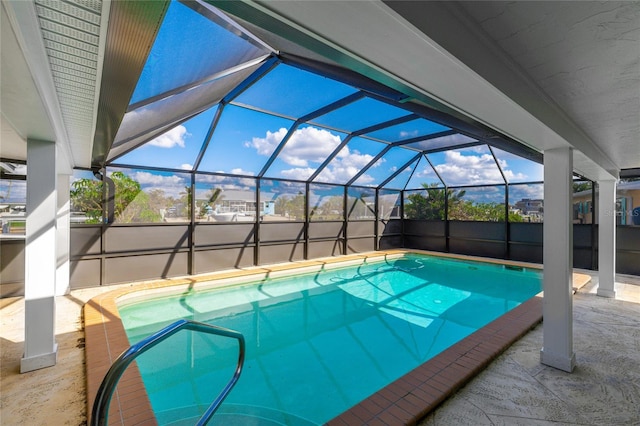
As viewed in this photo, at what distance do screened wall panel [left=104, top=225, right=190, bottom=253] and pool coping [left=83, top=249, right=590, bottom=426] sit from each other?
4.74 ft

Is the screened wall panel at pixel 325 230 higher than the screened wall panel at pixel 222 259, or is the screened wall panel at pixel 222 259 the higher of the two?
the screened wall panel at pixel 325 230

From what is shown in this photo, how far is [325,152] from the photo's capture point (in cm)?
784

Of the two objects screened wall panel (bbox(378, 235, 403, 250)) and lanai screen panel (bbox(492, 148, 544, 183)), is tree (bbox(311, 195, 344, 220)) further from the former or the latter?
lanai screen panel (bbox(492, 148, 544, 183))

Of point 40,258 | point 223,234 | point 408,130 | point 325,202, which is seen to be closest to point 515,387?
point 40,258

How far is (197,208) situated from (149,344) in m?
6.54

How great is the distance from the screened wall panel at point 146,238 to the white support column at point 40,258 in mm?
3457

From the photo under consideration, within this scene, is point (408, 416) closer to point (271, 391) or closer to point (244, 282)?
point (271, 391)

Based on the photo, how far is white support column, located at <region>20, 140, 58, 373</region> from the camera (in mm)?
2916

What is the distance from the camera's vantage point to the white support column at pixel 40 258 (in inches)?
115

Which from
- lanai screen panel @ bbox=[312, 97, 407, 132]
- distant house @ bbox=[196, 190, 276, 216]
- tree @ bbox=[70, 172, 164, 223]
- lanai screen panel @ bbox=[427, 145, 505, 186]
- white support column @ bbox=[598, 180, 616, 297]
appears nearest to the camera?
white support column @ bbox=[598, 180, 616, 297]

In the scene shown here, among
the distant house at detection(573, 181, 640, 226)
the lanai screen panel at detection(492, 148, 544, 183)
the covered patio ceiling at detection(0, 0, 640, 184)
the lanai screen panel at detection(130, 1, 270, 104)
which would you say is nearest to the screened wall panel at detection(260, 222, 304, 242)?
the lanai screen panel at detection(130, 1, 270, 104)

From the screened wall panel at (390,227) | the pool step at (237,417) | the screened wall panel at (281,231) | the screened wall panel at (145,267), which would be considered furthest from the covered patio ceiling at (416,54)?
the screened wall panel at (390,227)

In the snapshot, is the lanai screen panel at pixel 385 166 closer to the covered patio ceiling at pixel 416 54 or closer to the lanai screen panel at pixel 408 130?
the lanai screen panel at pixel 408 130

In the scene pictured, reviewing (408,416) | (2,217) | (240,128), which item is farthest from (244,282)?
(408,416)
